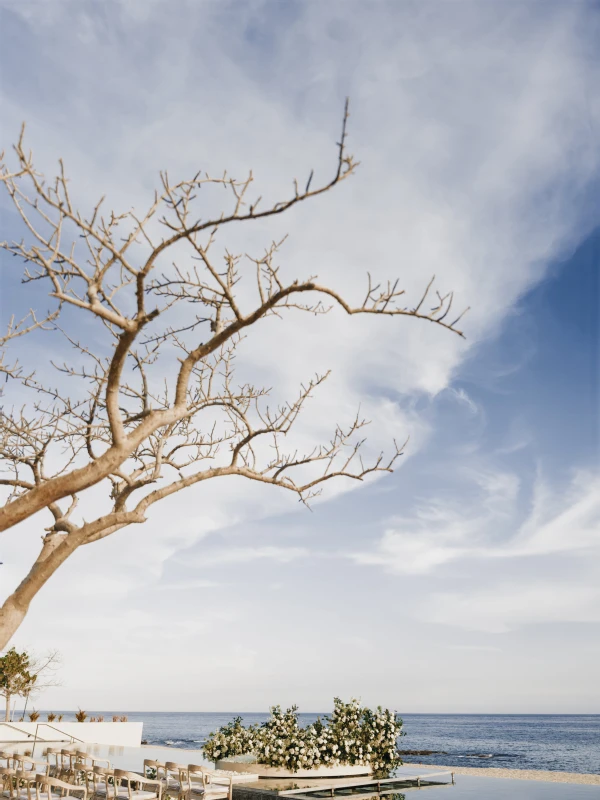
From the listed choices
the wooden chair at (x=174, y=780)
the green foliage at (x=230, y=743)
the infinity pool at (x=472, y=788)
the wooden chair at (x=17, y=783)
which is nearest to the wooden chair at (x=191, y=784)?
the wooden chair at (x=174, y=780)

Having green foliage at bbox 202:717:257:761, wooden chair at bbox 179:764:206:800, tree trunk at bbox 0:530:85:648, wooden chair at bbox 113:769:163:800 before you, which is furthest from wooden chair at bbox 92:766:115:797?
green foliage at bbox 202:717:257:761

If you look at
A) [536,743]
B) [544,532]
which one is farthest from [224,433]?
[536,743]

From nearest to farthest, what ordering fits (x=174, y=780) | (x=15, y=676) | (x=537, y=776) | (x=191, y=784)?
(x=191, y=784) → (x=174, y=780) → (x=537, y=776) → (x=15, y=676)

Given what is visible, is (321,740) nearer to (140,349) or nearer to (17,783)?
(17,783)

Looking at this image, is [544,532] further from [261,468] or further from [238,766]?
[261,468]

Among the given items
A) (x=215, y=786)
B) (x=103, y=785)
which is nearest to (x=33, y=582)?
(x=103, y=785)

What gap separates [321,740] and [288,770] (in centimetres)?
72

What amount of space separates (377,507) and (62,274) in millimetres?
25792

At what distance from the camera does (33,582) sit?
5082 mm

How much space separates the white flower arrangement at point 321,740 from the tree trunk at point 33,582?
7714 millimetres

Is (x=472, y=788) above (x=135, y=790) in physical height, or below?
below

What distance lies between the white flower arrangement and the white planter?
0.07 meters

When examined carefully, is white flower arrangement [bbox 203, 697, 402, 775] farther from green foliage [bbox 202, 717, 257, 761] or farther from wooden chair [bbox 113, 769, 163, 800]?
wooden chair [bbox 113, 769, 163, 800]

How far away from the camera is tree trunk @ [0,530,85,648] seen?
191 inches
